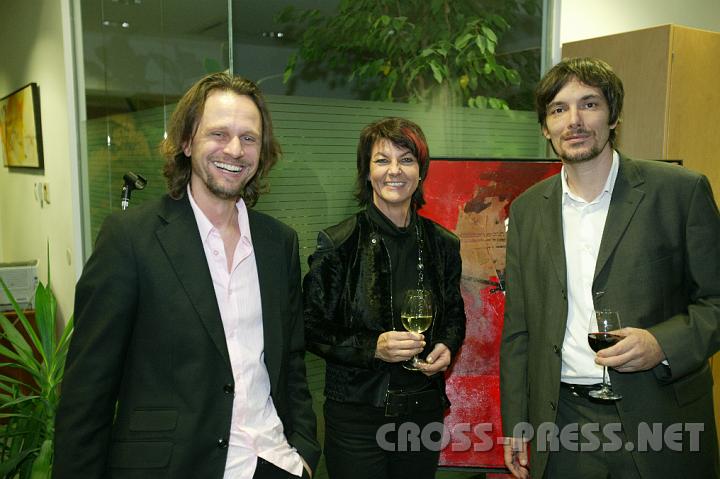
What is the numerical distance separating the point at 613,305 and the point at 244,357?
1111 mm

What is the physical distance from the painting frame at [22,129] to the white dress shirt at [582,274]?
382 centimetres

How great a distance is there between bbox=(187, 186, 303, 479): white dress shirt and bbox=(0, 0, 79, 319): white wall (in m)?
2.39

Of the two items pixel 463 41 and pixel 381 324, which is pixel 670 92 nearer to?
pixel 463 41

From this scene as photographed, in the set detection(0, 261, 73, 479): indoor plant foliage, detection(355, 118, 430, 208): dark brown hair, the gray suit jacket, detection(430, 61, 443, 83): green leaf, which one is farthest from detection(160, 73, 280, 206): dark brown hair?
detection(430, 61, 443, 83): green leaf

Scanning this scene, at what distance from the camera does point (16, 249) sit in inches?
247

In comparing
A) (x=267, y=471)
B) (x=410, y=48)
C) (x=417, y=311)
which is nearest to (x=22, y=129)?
(x=410, y=48)

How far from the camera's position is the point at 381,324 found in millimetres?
2223

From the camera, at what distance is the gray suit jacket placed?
73.1 inches

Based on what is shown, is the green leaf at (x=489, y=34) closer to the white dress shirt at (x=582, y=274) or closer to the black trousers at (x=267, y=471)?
the white dress shirt at (x=582, y=274)

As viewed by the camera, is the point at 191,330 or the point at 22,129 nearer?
the point at 191,330

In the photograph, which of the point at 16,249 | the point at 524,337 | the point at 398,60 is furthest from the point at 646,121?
the point at 16,249

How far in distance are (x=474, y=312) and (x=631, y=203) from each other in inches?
40.7

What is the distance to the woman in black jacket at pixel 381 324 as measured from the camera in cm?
217

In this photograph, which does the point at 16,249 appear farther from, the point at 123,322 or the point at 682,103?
the point at 682,103
